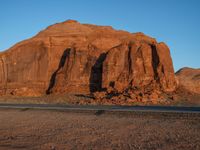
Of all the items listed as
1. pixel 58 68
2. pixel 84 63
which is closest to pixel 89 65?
pixel 84 63

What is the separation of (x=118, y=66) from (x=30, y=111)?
102 feet

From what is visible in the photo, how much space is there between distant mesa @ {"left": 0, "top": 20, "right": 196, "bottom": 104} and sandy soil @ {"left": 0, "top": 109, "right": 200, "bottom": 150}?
22.1 m

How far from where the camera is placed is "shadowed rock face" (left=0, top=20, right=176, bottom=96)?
53.2 meters

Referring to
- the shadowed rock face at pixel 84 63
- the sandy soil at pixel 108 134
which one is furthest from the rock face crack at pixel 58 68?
the sandy soil at pixel 108 134

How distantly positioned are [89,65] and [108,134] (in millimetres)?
44211

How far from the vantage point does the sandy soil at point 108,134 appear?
11773 millimetres

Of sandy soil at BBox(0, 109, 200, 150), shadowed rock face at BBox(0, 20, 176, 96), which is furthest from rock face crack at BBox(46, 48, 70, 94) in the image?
sandy soil at BBox(0, 109, 200, 150)

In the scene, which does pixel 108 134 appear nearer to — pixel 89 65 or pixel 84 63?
pixel 89 65

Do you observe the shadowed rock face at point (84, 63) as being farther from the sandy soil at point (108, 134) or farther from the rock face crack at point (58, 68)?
the sandy soil at point (108, 134)

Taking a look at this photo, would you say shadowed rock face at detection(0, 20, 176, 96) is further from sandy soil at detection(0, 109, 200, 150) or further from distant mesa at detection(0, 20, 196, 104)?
sandy soil at detection(0, 109, 200, 150)

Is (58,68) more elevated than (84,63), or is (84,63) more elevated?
(84,63)

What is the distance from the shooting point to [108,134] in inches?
572

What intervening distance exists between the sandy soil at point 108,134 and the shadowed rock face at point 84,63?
29.8m

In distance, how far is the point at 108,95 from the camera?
4631cm
